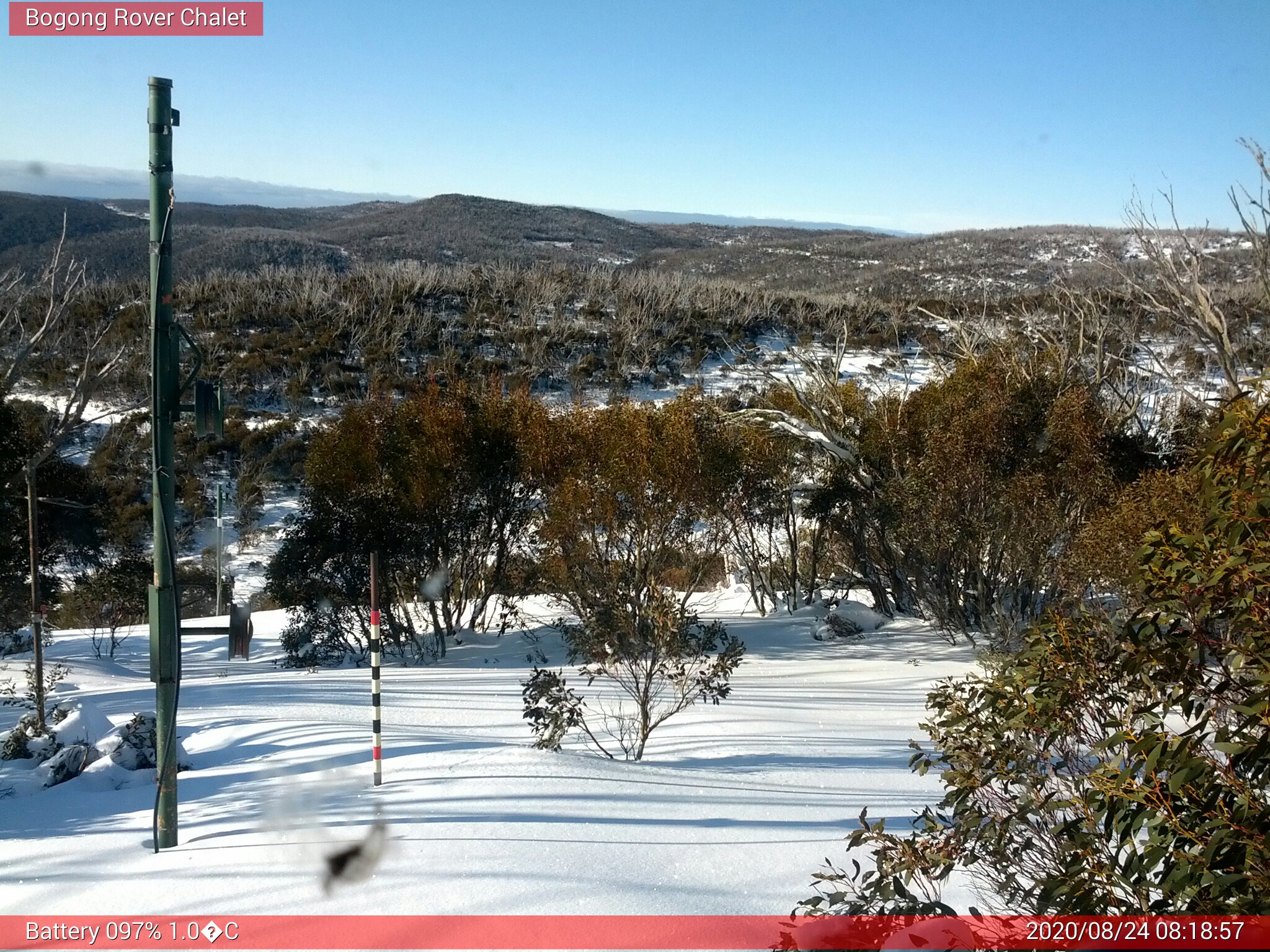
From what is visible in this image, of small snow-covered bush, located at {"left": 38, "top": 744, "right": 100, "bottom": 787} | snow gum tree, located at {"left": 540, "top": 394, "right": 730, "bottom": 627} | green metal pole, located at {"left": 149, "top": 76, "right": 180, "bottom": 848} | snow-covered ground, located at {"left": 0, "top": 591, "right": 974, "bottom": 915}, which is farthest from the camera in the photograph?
snow gum tree, located at {"left": 540, "top": 394, "right": 730, "bottom": 627}

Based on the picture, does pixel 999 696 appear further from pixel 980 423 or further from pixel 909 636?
pixel 909 636

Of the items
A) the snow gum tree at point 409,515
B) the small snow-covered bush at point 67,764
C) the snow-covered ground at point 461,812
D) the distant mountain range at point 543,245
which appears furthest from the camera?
the distant mountain range at point 543,245

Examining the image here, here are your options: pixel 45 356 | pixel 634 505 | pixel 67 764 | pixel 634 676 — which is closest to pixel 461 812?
pixel 634 676

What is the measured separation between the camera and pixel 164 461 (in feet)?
15.4

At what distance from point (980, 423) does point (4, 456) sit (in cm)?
1230

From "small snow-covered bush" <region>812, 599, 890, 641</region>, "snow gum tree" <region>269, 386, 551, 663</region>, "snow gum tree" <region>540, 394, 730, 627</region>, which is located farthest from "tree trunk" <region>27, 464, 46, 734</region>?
"small snow-covered bush" <region>812, 599, 890, 641</region>

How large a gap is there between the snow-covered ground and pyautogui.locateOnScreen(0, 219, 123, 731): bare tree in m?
1.90

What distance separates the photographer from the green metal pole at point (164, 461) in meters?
4.61

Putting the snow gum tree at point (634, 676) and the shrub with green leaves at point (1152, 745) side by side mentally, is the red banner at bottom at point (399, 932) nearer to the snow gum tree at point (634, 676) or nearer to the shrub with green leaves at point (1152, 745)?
the shrub with green leaves at point (1152, 745)

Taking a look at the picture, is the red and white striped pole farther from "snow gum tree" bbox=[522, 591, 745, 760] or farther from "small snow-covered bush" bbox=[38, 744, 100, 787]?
"small snow-covered bush" bbox=[38, 744, 100, 787]

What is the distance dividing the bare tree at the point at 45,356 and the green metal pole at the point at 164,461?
4164 millimetres

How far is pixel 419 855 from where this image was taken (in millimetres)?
4453

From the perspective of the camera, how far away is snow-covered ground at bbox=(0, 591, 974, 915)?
4.12 metres

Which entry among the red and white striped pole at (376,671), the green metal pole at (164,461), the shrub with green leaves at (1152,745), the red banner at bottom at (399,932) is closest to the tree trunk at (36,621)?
the red and white striped pole at (376,671)
